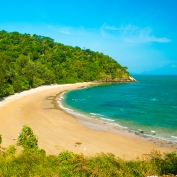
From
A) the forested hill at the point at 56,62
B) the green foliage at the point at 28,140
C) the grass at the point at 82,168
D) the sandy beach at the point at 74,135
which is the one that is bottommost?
the sandy beach at the point at 74,135

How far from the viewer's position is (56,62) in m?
119

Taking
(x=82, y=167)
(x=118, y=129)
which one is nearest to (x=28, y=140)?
(x=82, y=167)

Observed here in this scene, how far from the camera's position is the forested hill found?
90419 millimetres

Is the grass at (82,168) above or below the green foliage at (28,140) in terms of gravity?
above

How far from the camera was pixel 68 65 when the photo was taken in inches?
4887

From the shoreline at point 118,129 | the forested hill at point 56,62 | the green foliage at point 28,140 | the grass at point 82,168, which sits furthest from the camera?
the forested hill at point 56,62

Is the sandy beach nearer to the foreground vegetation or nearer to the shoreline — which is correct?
the shoreline

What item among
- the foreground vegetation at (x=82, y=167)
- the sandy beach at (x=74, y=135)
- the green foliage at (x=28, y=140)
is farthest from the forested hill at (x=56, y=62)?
the foreground vegetation at (x=82, y=167)

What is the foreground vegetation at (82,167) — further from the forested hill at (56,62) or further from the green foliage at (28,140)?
the forested hill at (56,62)

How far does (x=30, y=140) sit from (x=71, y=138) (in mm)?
7818

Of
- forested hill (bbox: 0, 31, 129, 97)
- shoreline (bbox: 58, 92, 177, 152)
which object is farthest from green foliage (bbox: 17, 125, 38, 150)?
forested hill (bbox: 0, 31, 129, 97)

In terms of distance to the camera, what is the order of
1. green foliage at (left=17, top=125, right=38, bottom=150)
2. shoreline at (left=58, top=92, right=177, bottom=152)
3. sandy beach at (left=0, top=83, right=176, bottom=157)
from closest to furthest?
1. green foliage at (left=17, top=125, right=38, bottom=150)
2. sandy beach at (left=0, top=83, right=176, bottom=157)
3. shoreline at (left=58, top=92, right=177, bottom=152)

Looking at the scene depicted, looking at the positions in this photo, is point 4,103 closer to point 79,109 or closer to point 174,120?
point 79,109

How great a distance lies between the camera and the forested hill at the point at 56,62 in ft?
297
